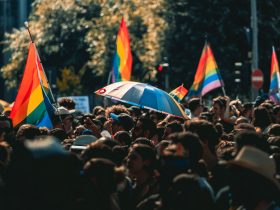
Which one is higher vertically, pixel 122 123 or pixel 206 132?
pixel 206 132

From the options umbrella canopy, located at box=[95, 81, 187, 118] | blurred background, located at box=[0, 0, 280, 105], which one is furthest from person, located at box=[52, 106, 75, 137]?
blurred background, located at box=[0, 0, 280, 105]

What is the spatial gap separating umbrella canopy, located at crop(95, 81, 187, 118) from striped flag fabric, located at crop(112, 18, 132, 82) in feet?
26.0

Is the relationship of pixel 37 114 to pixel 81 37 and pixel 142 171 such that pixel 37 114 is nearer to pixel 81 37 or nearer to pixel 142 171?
pixel 142 171

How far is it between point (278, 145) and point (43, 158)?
16.5ft

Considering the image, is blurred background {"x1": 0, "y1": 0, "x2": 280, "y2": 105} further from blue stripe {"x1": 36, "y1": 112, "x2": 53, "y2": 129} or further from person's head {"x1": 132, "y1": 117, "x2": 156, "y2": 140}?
person's head {"x1": 132, "y1": 117, "x2": 156, "y2": 140}

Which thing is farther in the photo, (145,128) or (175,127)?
(145,128)

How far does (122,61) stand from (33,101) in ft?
29.1

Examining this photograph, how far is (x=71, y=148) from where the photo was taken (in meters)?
8.48

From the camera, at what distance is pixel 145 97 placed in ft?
39.8

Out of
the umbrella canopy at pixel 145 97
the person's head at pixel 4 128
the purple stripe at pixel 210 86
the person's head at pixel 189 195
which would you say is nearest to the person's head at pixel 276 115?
the umbrella canopy at pixel 145 97

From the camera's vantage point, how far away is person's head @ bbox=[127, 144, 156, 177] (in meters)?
7.10

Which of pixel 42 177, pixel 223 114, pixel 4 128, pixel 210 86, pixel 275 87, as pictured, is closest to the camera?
pixel 42 177

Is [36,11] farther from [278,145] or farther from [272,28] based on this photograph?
[278,145]

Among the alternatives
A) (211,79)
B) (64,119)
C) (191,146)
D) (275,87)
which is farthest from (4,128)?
(275,87)
